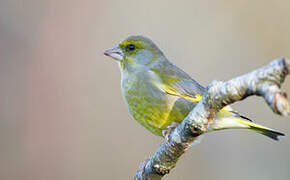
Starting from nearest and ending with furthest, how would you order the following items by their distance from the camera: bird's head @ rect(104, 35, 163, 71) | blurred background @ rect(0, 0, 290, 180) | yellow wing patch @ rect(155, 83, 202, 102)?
yellow wing patch @ rect(155, 83, 202, 102) → bird's head @ rect(104, 35, 163, 71) → blurred background @ rect(0, 0, 290, 180)

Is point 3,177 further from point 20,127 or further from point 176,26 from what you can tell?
point 176,26

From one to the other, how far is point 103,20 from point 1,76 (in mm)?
1799

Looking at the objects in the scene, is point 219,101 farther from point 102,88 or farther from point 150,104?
point 102,88

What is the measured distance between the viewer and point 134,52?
424cm

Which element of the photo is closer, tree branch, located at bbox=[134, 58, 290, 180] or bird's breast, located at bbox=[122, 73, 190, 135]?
tree branch, located at bbox=[134, 58, 290, 180]

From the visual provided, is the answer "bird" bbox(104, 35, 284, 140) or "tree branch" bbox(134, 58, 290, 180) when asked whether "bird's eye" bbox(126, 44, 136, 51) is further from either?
"tree branch" bbox(134, 58, 290, 180)

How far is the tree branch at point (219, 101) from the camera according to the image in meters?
1.69

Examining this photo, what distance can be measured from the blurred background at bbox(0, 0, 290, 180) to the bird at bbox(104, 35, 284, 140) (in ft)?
5.53

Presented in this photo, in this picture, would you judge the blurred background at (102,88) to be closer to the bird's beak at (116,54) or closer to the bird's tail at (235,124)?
the bird's beak at (116,54)

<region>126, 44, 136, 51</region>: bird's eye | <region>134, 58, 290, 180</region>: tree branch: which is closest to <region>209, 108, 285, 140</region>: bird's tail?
<region>134, 58, 290, 180</region>: tree branch

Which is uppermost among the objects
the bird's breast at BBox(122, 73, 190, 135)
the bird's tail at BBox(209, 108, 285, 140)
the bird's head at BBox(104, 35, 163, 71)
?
the bird's head at BBox(104, 35, 163, 71)

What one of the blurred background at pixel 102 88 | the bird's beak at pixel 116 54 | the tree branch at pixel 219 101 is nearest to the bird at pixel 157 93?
the bird's beak at pixel 116 54

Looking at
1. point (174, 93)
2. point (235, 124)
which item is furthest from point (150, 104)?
point (235, 124)

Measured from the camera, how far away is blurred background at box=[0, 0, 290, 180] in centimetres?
548
